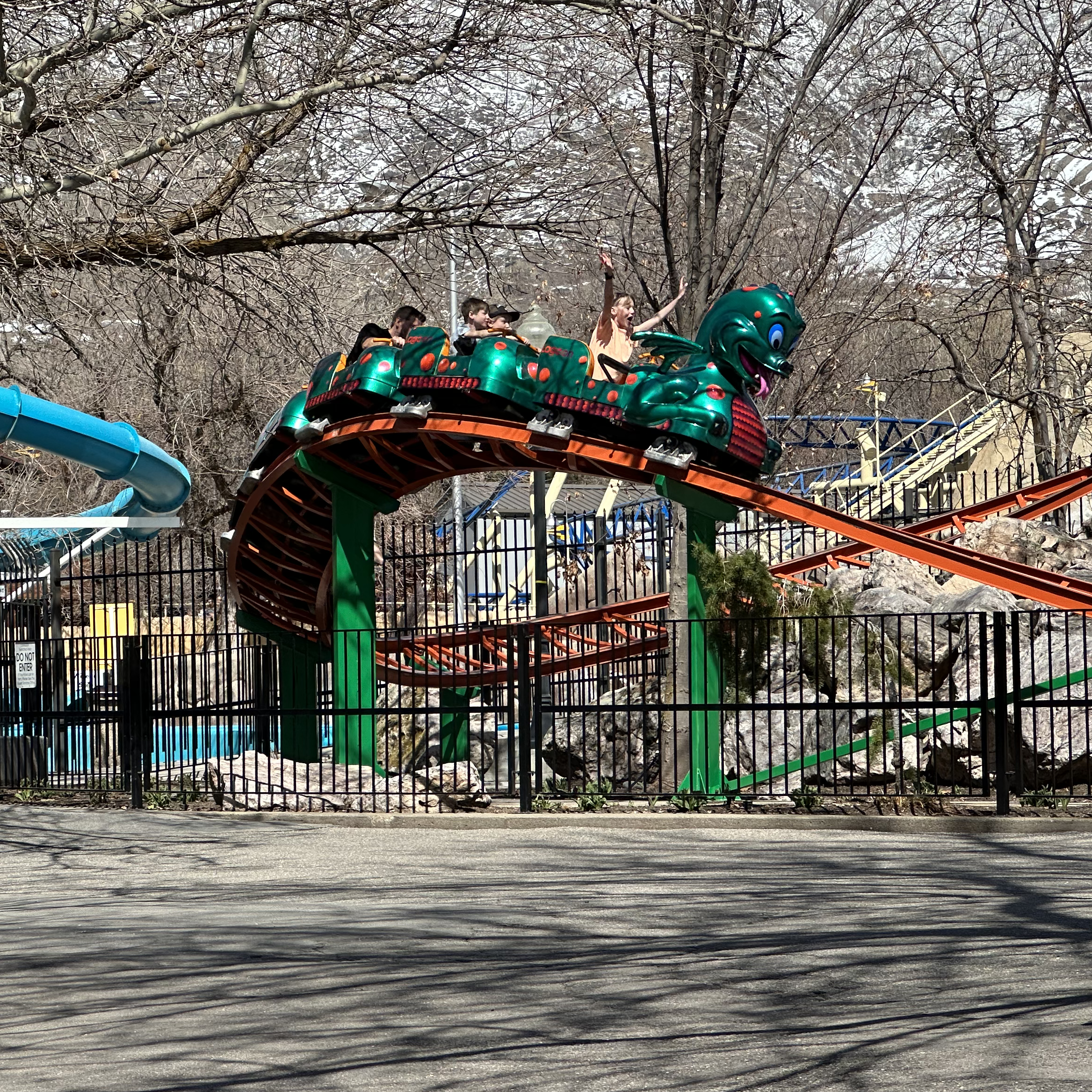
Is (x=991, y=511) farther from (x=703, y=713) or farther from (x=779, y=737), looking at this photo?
(x=703, y=713)

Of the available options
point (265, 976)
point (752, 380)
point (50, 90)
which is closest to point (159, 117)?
point (50, 90)

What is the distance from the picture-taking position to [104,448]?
57.1 feet

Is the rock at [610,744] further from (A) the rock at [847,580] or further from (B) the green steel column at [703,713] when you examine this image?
(A) the rock at [847,580]

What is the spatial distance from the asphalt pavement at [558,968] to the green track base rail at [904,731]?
1251mm

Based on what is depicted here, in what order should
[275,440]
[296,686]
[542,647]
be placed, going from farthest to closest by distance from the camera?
[542,647] < [296,686] < [275,440]

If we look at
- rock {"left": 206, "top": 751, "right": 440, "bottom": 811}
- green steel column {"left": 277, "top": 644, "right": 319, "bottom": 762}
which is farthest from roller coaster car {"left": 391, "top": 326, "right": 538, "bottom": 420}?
rock {"left": 206, "top": 751, "right": 440, "bottom": 811}

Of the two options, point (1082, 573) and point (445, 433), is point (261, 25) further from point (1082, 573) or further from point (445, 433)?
point (1082, 573)

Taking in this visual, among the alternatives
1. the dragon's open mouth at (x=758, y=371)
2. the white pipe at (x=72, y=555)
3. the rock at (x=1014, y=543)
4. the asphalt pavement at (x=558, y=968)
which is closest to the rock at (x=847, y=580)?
the rock at (x=1014, y=543)

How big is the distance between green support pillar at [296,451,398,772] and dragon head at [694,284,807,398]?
439 cm

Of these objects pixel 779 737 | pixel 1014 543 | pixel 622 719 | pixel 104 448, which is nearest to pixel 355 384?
pixel 104 448

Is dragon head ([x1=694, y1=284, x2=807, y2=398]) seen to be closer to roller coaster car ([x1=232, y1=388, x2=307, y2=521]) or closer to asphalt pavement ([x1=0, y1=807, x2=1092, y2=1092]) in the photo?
roller coaster car ([x1=232, y1=388, x2=307, y2=521])

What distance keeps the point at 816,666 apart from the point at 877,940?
5155 millimetres

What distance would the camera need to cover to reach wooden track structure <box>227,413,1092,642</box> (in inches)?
535

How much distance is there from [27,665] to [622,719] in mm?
6307
